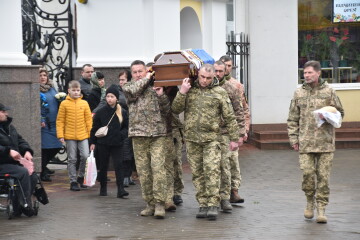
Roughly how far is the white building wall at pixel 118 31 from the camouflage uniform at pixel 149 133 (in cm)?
540

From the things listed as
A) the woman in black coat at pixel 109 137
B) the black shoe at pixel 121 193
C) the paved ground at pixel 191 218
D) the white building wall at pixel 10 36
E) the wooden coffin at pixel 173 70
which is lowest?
the paved ground at pixel 191 218

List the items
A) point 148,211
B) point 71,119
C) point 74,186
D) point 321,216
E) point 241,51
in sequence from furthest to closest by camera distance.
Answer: point 241,51 < point 71,119 < point 74,186 < point 148,211 < point 321,216

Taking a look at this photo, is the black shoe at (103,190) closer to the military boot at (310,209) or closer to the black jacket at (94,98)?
the black jacket at (94,98)

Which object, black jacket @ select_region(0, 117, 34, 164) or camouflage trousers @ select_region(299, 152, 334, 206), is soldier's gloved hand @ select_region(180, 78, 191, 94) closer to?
camouflage trousers @ select_region(299, 152, 334, 206)

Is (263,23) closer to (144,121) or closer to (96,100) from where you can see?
(96,100)

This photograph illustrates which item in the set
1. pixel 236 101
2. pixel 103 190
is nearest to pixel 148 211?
pixel 236 101

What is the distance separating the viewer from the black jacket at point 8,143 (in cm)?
1057

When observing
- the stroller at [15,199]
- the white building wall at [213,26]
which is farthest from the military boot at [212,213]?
the white building wall at [213,26]

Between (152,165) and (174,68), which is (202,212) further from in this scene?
(174,68)

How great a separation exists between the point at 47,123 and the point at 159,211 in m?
4.22

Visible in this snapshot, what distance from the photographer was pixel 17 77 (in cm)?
1270

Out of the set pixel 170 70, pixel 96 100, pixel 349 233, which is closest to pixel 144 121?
pixel 170 70

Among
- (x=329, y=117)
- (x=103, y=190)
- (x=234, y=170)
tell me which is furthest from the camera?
(x=103, y=190)

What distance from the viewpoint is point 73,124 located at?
526 inches
